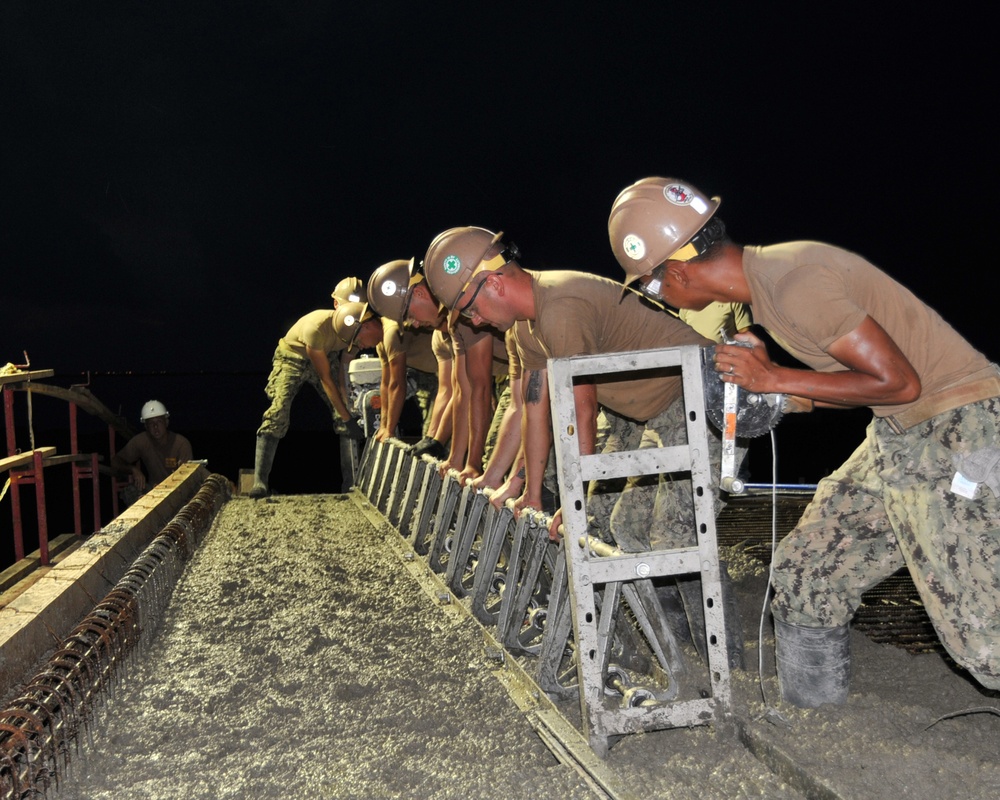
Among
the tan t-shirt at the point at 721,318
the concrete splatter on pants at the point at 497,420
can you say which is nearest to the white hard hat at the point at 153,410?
the concrete splatter on pants at the point at 497,420

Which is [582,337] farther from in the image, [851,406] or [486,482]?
[486,482]

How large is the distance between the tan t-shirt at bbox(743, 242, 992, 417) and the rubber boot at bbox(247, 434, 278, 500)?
7.57 m

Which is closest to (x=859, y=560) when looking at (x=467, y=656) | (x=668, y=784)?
(x=668, y=784)

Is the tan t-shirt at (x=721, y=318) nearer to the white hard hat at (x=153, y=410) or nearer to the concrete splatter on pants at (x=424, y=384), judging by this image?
the concrete splatter on pants at (x=424, y=384)

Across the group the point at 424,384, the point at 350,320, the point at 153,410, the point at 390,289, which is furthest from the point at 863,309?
the point at 153,410

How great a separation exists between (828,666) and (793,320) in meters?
1.22

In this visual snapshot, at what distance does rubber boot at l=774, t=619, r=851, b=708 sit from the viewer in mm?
3195

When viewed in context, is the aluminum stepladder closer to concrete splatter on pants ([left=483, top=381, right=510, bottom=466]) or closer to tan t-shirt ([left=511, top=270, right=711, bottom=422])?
tan t-shirt ([left=511, top=270, right=711, bottom=422])

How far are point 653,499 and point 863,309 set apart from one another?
1706 mm

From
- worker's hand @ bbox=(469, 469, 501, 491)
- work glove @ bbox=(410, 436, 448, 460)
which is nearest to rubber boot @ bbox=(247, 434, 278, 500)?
work glove @ bbox=(410, 436, 448, 460)

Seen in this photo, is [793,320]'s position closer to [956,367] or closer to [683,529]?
[956,367]

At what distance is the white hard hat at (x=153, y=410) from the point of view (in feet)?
38.0

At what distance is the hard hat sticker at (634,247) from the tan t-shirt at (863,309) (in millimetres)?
356

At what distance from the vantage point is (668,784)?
9.21 ft
